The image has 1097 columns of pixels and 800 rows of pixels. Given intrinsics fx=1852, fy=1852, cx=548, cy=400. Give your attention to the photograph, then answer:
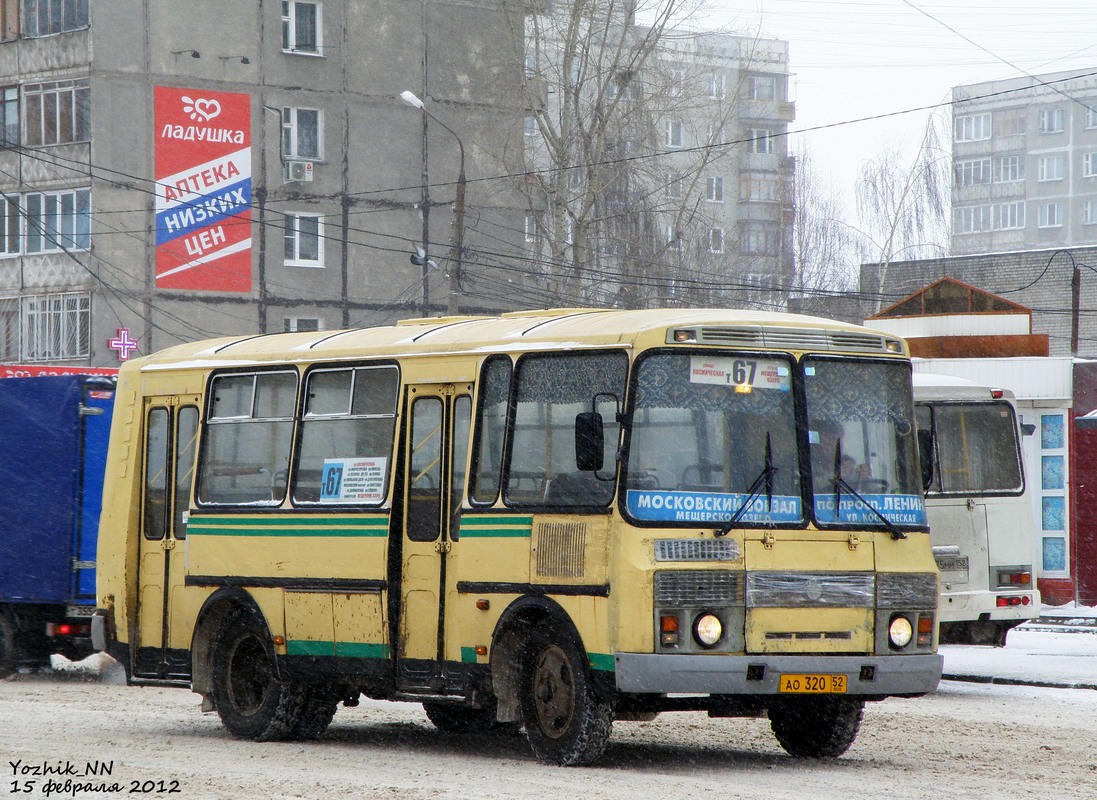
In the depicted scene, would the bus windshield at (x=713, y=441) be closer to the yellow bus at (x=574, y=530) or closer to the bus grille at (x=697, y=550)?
the yellow bus at (x=574, y=530)

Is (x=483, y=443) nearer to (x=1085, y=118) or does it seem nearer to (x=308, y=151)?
(x=308, y=151)

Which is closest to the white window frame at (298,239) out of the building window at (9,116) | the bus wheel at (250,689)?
the building window at (9,116)

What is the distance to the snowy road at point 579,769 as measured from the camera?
9.70m

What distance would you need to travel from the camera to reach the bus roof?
1079 cm

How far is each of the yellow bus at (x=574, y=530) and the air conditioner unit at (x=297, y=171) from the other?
39.5 metres

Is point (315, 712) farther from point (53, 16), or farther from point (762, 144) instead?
point (762, 144)

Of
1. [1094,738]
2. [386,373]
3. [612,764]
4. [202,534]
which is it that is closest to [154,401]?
[202,534]

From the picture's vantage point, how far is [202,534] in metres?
13.4

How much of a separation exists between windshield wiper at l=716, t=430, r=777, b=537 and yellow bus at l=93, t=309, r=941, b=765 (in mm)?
13

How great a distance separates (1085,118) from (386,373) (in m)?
110

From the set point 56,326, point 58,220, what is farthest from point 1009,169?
point 56,326

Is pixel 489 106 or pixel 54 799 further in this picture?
pixel 489 106

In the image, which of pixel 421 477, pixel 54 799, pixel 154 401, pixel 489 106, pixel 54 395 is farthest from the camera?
pixel 489 106

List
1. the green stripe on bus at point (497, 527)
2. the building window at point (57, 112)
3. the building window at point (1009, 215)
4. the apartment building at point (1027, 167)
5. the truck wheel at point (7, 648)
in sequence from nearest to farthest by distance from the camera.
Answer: the green stripe on bus at point (497, 527), the truck wheel at point (7, 648), the building window at point (57, 112), the apartment building at point (1027, 167), the building window at point (1009, 215)
